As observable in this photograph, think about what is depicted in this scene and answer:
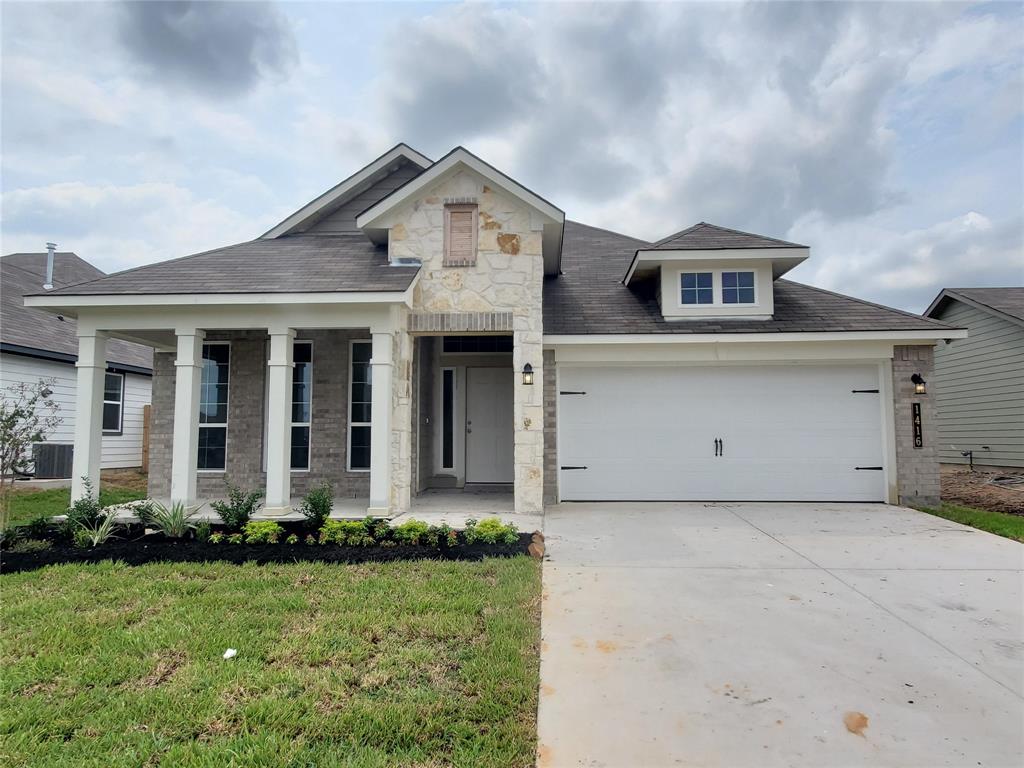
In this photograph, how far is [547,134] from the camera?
14758 mm

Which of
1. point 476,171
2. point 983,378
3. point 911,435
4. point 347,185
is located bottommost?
point 911,435

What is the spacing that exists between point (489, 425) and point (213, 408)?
509 cm

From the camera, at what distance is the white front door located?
10.5 m

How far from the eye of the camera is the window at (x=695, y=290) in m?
9.19

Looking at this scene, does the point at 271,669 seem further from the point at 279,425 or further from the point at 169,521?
the point at 279,425

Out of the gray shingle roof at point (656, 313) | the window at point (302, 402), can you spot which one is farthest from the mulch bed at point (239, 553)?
the gray shingle roof at point (656, 313)

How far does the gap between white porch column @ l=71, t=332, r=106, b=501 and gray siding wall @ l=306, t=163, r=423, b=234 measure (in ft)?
14.3

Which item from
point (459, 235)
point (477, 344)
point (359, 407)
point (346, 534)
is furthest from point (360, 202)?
point (346, 534)

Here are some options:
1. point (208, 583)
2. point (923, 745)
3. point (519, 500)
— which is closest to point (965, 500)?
point (519, 500)

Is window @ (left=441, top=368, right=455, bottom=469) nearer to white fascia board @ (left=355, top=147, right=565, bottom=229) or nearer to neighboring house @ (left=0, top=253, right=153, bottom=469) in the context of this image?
white fascia board @ (left=355, top=147, right=565, bottom=229)

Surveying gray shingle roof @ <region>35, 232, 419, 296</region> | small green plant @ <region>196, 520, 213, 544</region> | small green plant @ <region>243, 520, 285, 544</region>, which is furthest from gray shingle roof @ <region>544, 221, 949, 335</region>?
small green plant @ <region>196, 520, 213, 544</region>

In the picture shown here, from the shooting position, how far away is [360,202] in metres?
10.4

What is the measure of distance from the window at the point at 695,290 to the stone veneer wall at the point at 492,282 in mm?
2968

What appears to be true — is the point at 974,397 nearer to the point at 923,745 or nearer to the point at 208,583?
the point at 923,745
